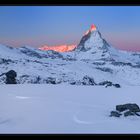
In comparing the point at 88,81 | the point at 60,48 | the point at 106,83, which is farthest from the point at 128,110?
the point at 60,48

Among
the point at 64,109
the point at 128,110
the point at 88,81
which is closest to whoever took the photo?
the point at 128,110

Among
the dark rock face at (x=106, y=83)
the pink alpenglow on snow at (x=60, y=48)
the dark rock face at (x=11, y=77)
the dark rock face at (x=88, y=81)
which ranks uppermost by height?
the pink alpenglow on snow at (x=60, y=48)

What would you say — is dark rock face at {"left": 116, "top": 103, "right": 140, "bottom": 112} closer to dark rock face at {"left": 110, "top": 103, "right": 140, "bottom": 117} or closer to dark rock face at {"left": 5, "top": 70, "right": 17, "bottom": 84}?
dark rock face at {"left": 110, "top": 103, "right": 140, "bottom": 117}

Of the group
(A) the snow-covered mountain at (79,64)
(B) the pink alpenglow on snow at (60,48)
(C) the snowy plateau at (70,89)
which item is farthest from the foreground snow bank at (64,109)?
(B) the pink alpenglow on snow at (60,48)

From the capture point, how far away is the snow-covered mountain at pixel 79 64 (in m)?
5.00

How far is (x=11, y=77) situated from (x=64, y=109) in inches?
26.5

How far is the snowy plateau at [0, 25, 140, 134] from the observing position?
4859 mm

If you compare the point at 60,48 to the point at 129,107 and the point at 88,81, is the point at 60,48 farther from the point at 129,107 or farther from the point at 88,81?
the point at 129,107

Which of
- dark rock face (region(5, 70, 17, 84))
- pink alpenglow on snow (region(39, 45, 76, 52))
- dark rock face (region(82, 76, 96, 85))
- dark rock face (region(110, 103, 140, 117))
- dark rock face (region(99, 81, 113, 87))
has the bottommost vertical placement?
dark rock face (region(110, 103, 140, 117))

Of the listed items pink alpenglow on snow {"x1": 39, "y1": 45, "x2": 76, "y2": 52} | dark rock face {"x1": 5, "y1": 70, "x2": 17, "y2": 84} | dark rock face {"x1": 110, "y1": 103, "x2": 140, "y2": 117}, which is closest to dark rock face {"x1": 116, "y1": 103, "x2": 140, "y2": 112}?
dark rock face {"x1": 110, "y1": 103, "x2": 140, "y2": 117}

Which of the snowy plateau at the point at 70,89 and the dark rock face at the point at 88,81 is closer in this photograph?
the snowy plateau at the point at 70,89

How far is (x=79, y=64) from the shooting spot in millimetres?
5125

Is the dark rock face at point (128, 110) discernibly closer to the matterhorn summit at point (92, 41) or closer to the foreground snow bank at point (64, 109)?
the foreground snow bank at point (64, 109)
